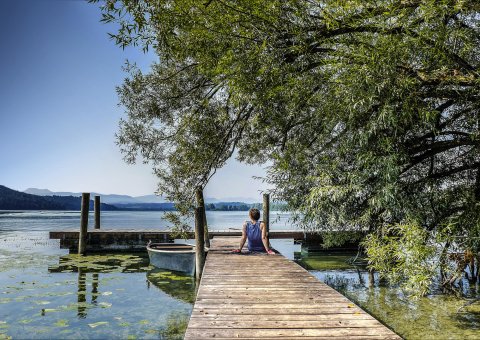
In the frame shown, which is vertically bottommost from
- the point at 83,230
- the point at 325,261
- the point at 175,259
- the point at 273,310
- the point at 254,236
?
the point at 325,261

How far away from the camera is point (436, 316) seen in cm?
895

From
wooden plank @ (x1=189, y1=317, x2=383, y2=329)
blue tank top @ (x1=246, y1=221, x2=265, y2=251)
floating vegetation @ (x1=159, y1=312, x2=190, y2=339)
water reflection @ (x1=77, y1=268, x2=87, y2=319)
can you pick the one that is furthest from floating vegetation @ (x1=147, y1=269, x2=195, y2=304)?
A: wooden plank @ (x1=189, y1=317, x2=383, y2=329)

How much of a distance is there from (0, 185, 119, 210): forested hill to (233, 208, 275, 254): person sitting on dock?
155036 millimetres

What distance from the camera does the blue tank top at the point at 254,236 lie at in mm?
10570

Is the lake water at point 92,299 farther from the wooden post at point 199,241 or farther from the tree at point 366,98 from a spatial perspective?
the tree at point 366,98

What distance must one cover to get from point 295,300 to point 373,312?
16.2 ft

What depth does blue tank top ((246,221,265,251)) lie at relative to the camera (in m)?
10.6

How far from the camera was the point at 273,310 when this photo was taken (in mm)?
5020

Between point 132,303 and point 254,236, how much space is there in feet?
12.7

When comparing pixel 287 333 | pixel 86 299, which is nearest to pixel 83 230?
pixel 86 299

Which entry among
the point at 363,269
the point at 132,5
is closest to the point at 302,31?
the point at 132,5

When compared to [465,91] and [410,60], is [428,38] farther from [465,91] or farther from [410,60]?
[465,91]

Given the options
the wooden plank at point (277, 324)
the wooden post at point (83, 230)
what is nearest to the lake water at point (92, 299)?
the wooden post at point (83, 230)

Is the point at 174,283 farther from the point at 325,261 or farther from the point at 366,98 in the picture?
the point at 366,98
